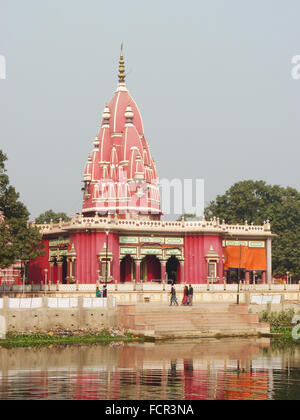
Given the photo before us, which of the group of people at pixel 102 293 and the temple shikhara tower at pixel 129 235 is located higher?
the temple shikhara tower at pixel 129 235

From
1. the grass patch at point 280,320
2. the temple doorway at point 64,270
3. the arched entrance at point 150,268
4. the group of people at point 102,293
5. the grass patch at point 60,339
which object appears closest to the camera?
the grass patch at point 60,339

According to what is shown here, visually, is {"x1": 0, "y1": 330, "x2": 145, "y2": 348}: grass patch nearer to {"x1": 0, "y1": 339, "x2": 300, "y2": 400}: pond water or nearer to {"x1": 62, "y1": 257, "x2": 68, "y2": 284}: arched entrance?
{"x1": 0, "y1": 339, "x2": 300, "y2": 400}: pond water

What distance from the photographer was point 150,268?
2201 inches

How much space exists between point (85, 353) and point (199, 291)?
19.2m

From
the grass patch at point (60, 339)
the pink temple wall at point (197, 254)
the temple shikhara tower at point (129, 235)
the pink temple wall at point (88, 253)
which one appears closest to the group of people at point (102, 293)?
the grass patch at point (60, 339)

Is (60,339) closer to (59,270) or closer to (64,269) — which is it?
(64,269)

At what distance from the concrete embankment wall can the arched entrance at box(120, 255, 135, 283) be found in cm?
1643

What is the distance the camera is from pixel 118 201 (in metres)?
55.8

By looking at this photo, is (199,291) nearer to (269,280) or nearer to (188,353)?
(269,280)

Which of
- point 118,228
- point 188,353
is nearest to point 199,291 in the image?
point 118,228

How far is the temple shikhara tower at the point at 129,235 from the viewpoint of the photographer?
50.4 metres

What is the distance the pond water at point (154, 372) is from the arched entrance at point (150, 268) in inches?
817

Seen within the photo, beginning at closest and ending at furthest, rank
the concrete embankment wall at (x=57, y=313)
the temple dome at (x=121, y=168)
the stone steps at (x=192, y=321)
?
the concrete embankment wall at (x=57, y=313) → the stone steps at (x=192, y=321) → the temple dome at (x=121, y=168)

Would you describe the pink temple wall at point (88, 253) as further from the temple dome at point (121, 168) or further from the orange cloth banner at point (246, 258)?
the orange cloth banner at point (246, 258)
